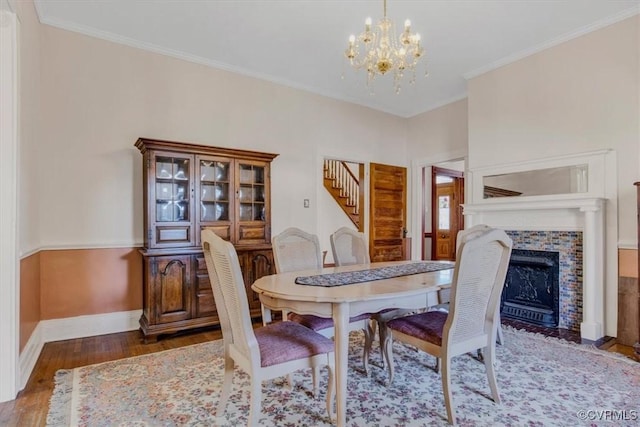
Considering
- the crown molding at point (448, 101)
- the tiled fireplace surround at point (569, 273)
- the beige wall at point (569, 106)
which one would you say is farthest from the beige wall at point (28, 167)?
the crown molding at point (448, 101)

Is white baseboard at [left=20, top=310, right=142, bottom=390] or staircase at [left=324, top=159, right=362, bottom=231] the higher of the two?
staircase at [left=324, top=159, right=362, bottom=231]

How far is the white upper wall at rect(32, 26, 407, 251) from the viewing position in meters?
3.17

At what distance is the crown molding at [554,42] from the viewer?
3080 mm

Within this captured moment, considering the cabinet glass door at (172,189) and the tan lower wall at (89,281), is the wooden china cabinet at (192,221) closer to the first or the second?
the cabinet glass door at (172,189)

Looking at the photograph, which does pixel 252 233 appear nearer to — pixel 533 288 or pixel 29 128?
pixel 29 128

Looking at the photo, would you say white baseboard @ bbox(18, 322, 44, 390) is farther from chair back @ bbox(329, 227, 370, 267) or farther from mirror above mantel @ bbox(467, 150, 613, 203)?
mirror above mantel @ bbox(467, 150, 613, 203)

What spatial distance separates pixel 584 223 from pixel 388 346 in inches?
96.3

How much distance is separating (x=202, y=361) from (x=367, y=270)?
1487 millimetres

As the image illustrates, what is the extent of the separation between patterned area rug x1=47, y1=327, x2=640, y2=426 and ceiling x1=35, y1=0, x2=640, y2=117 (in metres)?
2.98

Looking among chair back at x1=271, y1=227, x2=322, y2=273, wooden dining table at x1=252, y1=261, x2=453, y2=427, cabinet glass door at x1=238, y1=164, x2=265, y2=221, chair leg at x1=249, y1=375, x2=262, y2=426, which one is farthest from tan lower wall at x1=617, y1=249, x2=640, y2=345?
cabinet glass door at x1=238, y1=164, x2=265, y2=221

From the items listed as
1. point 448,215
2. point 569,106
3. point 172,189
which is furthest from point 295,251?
point 448,215

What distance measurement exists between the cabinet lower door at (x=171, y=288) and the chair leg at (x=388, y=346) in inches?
77.2

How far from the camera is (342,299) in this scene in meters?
1.74

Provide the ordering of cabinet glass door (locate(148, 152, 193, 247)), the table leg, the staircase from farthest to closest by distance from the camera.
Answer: the staircase, cabinet glass door (locate(148, 152, 193, 247)), the table leg
